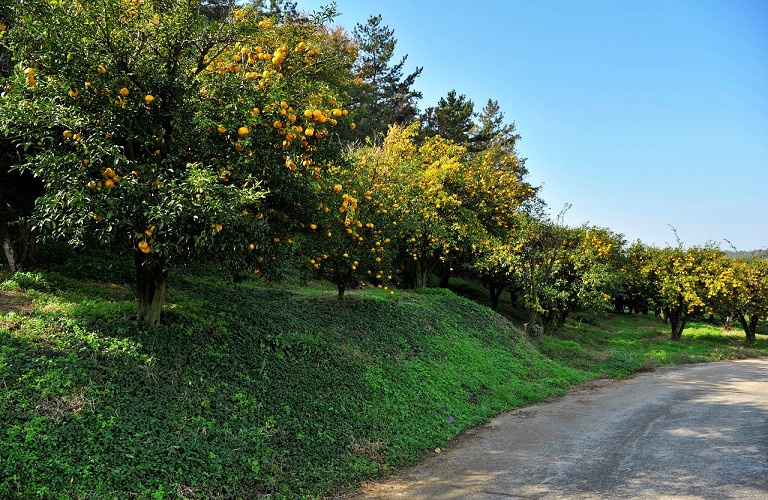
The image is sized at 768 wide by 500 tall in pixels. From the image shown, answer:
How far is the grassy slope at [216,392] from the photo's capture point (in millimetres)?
5336

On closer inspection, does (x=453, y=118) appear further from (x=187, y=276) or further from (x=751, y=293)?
(x=187, y=276)

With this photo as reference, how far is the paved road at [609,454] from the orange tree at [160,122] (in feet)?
13.8

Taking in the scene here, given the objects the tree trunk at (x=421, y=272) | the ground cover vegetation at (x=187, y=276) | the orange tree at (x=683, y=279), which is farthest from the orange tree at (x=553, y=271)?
the ground cover vegetation at (x=187, y=276)

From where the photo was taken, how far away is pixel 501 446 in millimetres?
8555

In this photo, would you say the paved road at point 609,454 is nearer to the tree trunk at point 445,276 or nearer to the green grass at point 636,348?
the green grass at point 636,348

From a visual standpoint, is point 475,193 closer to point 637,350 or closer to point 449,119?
point 637,350

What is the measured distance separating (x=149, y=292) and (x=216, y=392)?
198 centimetres

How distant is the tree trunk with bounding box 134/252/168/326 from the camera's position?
7.66m

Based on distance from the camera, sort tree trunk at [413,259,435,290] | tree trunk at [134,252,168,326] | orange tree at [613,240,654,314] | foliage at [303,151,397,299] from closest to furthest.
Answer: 1. tree trunk at [134,252,168,326]
2. foliage at [303,151,397,299]
3. tree trunk at [413,259,435,290]
4. orange tree at [613,240,654,314]

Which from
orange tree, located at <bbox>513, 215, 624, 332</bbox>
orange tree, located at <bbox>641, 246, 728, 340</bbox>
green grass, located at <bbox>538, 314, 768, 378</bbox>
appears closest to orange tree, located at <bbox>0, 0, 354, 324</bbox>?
green grass, located at <bbox>538, 314, 768, 378</bbox>

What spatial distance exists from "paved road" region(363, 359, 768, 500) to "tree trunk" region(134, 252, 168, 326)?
13.5 ft

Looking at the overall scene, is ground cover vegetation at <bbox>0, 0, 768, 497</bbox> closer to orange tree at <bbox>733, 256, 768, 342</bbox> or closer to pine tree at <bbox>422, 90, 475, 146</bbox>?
orange tree at <bbox>733, 256, 768, 342</bbox>

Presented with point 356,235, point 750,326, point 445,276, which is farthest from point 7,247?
point 750,326

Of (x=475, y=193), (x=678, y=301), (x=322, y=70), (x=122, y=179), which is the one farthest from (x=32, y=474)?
(x=678, y=301)
